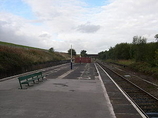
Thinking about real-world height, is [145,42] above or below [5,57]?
above

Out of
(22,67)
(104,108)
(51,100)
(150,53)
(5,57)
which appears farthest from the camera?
(150,53)

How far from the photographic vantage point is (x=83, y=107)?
6527 millimetres

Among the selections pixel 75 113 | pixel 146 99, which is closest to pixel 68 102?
pixel 75 113

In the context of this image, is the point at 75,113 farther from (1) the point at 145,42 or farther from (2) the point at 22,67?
(1) the point at 145,42

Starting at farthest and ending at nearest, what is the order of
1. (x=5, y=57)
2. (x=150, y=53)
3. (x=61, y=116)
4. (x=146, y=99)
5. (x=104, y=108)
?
(x=150, y=53) < (x=5, y=57) < (x=146, y=99) < (x=104, y=108) < (x=61, y=116)

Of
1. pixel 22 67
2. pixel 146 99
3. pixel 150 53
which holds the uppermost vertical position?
pixel 150 53

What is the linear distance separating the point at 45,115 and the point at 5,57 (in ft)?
51.0

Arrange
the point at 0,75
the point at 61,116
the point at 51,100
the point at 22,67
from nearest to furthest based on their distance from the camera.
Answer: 1. the point at 61,116
2. the point at 51,100
3. the point at 0,75
4. the point at 22,67

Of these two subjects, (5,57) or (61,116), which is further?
(5,57)

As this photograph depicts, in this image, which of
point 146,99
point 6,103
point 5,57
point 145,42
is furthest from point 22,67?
point 145,42

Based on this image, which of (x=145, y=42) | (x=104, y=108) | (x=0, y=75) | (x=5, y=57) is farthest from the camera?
(x=145, y=42)

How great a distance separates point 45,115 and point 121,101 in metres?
3.87

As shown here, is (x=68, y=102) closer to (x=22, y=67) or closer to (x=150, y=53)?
(x=22, y=67)

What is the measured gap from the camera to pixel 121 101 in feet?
25.9
